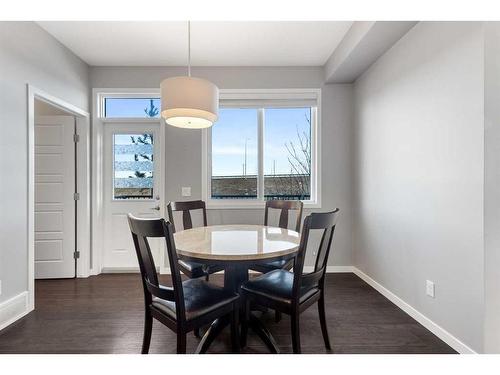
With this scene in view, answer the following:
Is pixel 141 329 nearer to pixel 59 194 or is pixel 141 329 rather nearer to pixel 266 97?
pixel 59 194

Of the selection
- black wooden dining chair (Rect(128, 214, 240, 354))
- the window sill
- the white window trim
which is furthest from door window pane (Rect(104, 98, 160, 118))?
black wooden dining chair (Rect(128, 214, 240, 354))

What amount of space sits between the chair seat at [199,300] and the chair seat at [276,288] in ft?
0.50

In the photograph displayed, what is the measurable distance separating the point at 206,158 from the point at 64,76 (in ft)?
5.78

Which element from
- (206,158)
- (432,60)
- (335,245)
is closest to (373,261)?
(335,245)

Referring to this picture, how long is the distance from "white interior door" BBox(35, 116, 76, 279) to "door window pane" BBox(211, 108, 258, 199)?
173 centimetres

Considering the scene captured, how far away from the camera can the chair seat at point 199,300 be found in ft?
4.31

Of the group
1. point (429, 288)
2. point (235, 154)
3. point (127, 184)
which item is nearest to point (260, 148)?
point (235, 154)

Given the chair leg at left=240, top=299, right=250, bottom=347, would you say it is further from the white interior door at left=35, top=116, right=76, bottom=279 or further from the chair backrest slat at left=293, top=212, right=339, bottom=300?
the white interior door at left=35, top=116, right=76, bottom=279

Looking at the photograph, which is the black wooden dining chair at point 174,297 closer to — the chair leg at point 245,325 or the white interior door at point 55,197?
the chair leg at point 245,325

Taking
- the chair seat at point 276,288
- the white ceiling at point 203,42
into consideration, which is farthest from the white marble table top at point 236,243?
the white ceiling at point 203,42

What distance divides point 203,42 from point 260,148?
139cm

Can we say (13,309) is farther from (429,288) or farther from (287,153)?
(429,288)

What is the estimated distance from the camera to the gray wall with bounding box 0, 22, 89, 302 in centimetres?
194

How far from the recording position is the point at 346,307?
223cm
